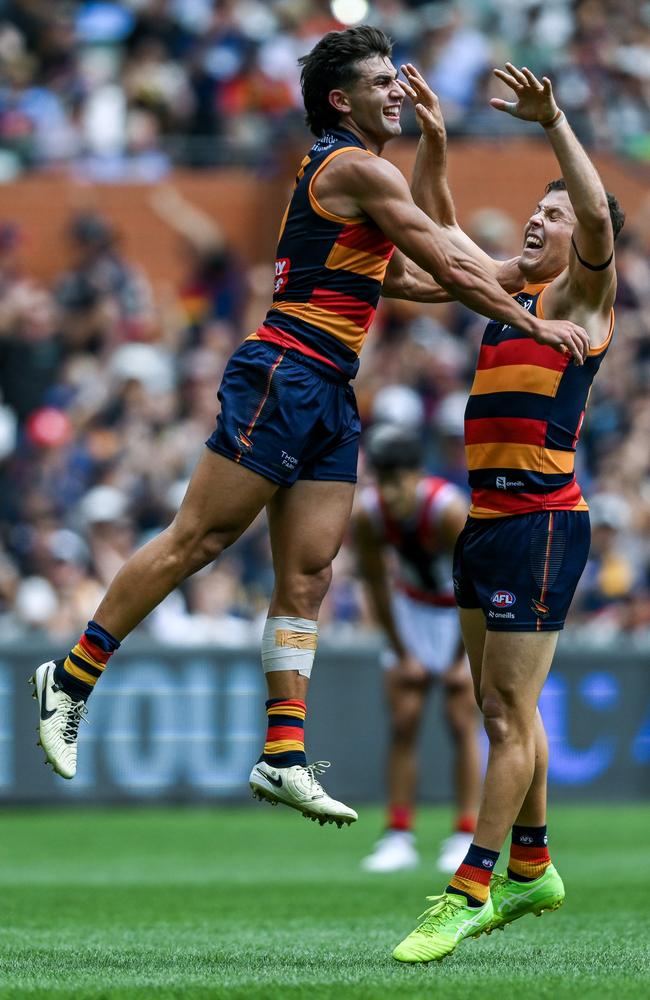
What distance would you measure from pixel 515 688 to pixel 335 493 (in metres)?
0.97

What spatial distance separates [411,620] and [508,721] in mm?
4549

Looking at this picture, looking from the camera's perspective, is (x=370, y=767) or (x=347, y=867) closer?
(x=347, y=867)

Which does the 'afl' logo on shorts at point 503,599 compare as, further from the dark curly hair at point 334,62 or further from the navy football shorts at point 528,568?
the dark curly hair at point 334,62

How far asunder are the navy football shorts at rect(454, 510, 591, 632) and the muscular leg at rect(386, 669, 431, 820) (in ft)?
14.3

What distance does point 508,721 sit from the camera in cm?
646

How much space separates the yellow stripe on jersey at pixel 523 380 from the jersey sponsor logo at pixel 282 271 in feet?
2.66

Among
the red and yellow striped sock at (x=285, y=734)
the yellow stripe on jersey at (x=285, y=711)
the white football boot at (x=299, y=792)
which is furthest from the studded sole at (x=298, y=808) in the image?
the yellow stripe on jersey at (x=285, y=711)

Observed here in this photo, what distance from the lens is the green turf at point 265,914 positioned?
5582mm

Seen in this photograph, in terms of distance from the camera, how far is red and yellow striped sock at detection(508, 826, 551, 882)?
6.80 m

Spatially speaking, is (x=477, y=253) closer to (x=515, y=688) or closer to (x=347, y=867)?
(x=515, y=688)

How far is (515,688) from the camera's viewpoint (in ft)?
21.1

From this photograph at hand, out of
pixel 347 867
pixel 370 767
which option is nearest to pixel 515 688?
pixel 347 867

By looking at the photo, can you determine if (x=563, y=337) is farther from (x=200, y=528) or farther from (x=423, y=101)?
(x=200, y=528)

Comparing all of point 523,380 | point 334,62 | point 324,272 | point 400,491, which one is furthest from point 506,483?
point 400,491
